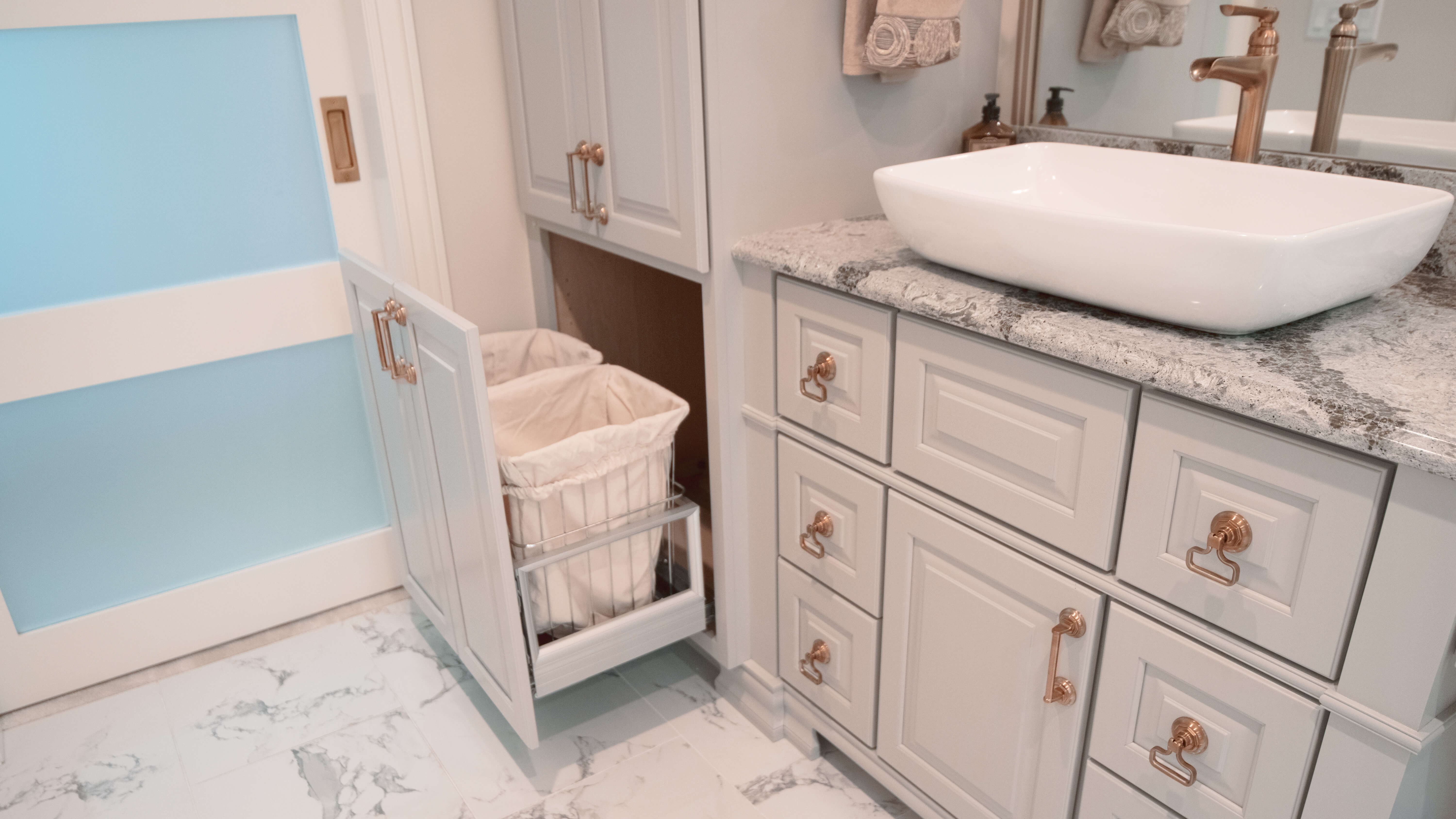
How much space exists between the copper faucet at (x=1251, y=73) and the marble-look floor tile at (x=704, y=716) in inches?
46.7

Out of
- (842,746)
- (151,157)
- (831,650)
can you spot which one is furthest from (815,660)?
(151,157)

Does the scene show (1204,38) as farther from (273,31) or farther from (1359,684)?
(273,31)

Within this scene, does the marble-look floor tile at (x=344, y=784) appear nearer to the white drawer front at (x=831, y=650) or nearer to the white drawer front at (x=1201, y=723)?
the white drawer front at (x=831, y=650)

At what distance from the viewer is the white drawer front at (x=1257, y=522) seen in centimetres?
85

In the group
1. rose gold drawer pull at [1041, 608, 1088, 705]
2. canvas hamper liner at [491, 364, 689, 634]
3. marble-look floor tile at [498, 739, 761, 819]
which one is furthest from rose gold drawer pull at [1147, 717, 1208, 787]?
canvas hamper liner at [491, 364, 689, 634]

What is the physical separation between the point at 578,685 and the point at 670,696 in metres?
0.18

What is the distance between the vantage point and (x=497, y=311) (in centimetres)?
204

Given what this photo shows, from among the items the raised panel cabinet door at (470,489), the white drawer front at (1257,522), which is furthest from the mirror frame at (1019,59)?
the raised panel cabinet door at (470,489)

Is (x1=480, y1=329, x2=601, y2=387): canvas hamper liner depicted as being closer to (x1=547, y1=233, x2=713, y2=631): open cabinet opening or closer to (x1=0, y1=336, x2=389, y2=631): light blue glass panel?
(x1=547, y1=233, x2=713, y2=631): open cabinet opening

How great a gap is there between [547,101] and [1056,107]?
0.88m

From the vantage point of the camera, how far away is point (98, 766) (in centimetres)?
171

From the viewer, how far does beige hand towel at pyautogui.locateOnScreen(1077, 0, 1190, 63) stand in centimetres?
142

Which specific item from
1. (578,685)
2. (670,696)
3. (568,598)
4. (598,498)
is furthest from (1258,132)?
(578,685)

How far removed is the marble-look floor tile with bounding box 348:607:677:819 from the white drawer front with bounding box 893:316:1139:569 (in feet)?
2.63
